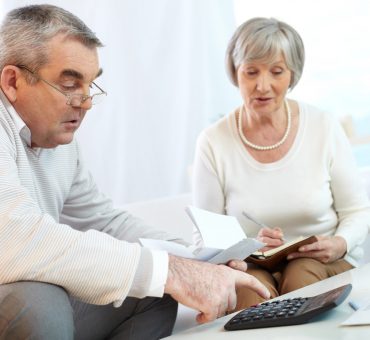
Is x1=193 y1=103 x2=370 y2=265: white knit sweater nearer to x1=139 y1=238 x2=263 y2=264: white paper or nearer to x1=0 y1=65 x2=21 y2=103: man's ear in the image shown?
x1=139 y1=238 x2=263 y2=264: white paper

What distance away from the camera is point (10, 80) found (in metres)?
1.82

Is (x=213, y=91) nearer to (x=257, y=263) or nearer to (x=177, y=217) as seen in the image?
(x=177, y=217)

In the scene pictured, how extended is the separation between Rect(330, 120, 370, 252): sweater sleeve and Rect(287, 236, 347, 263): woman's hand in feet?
0.42

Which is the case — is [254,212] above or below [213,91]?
below

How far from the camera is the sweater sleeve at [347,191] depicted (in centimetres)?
251

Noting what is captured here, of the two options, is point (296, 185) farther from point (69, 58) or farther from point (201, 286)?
point (201, 286)

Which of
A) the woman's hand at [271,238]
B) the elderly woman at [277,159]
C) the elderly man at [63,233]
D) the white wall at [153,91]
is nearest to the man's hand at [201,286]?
the elderly man at [63,233]

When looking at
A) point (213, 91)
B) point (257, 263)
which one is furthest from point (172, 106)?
point (257, 263)

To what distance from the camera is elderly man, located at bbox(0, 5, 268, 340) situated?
139 centimetres

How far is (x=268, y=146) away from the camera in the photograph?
2.61 m

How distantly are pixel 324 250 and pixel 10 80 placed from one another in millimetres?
1113

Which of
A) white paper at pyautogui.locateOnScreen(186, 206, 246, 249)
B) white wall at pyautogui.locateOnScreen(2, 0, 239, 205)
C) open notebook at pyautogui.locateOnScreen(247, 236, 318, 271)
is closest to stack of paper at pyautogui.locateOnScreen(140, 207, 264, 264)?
white paper at pyautogui.locateOnScreen(186, 206, 246, 249)

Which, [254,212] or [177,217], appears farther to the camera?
[177,217]

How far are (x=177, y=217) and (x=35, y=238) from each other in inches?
54.2
